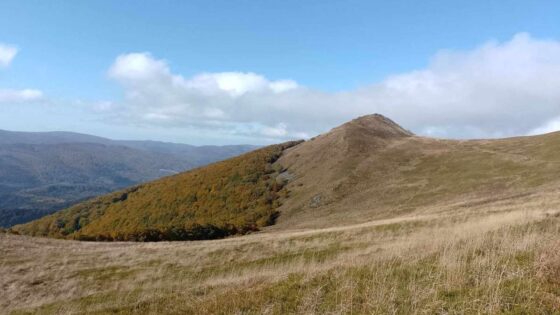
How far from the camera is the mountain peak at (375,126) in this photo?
9494cm

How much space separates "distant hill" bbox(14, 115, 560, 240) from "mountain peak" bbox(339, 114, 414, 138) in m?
0.30

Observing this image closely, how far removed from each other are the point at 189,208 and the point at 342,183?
4182 centimetres

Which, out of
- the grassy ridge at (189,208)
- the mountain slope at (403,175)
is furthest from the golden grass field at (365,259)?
the grassy ridge at (189,208)

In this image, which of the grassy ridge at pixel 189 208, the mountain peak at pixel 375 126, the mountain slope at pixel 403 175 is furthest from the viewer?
the mountain peak at pixel 375 126

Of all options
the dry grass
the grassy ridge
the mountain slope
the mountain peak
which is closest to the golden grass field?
the dry grass

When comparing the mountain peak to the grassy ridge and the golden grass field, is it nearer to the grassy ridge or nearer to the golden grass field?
the grassy ridge

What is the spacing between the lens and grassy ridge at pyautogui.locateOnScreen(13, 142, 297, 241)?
5875 centimetres

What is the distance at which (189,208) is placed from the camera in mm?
93062

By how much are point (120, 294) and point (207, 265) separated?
21.3 feet

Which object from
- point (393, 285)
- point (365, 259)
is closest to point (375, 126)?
point (365, 259)

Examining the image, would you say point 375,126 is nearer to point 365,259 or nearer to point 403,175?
point 403,175

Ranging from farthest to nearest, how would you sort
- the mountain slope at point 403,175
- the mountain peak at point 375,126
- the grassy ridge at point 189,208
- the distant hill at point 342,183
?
1. the mountain peak at point 375,126
2. the grassy ridge at point 189,208
3. the distant hill at point 342,183
4. the mountain slope at point 403,175

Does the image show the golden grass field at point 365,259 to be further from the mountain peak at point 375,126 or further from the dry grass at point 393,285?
the mountain peak at point 375,126

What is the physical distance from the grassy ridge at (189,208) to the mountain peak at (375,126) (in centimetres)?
1986
